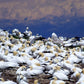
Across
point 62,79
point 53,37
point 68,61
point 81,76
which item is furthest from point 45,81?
point 53,37

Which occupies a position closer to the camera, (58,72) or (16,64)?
(58,72)

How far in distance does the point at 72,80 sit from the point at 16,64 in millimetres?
2039

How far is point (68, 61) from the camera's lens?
393 inches

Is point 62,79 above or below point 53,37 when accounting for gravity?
below

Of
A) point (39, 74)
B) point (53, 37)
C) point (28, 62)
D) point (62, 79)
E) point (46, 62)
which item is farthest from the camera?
point (53, 37)

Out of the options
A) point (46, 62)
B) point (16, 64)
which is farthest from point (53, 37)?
point (16, 64)

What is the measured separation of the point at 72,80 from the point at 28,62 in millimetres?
1919

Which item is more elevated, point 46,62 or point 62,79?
point 46,62

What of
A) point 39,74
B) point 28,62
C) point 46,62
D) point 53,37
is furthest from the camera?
point 53,37

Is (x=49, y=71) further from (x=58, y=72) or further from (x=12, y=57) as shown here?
(x=12, y=57)

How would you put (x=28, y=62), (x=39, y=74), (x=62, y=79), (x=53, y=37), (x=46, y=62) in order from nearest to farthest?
(x=62, y=79) → (x=39, y=74) → (x=28, y=62) → (x=46, y=62) → (x=53, y=37)

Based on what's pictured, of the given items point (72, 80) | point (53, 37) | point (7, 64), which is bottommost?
point (72, 80)

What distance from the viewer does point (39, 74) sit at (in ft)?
28.6

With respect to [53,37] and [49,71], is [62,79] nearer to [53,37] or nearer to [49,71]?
[49,71]
